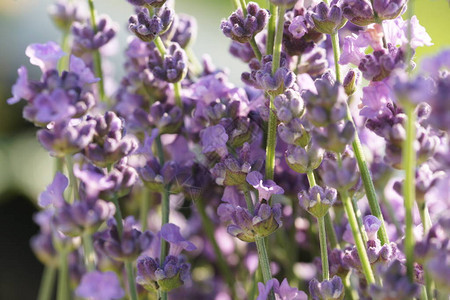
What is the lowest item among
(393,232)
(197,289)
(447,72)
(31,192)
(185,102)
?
(31,192)

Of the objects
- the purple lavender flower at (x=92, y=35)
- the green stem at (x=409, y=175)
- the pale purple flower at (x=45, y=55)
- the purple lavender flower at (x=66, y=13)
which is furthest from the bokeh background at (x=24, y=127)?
the green stem at (x=409, y=175)

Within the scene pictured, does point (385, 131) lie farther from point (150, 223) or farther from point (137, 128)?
point (150, 223)

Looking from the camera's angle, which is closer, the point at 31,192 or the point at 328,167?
the point at 328,167

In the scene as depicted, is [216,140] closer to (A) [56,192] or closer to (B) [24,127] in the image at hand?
(A) [56,192]

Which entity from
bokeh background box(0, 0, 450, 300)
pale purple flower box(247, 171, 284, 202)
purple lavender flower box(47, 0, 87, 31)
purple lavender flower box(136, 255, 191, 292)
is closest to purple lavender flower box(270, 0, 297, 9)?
pale purple flower box(247, 171, 284, 202)

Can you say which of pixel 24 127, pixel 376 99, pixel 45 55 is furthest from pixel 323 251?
pixel 24 127

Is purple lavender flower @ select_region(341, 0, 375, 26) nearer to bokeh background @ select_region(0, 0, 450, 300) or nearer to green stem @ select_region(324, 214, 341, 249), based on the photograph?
green stem @ select_region(324, 214, 341, 249)

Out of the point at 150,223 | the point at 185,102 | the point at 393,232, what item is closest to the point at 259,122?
the point at 185,102
